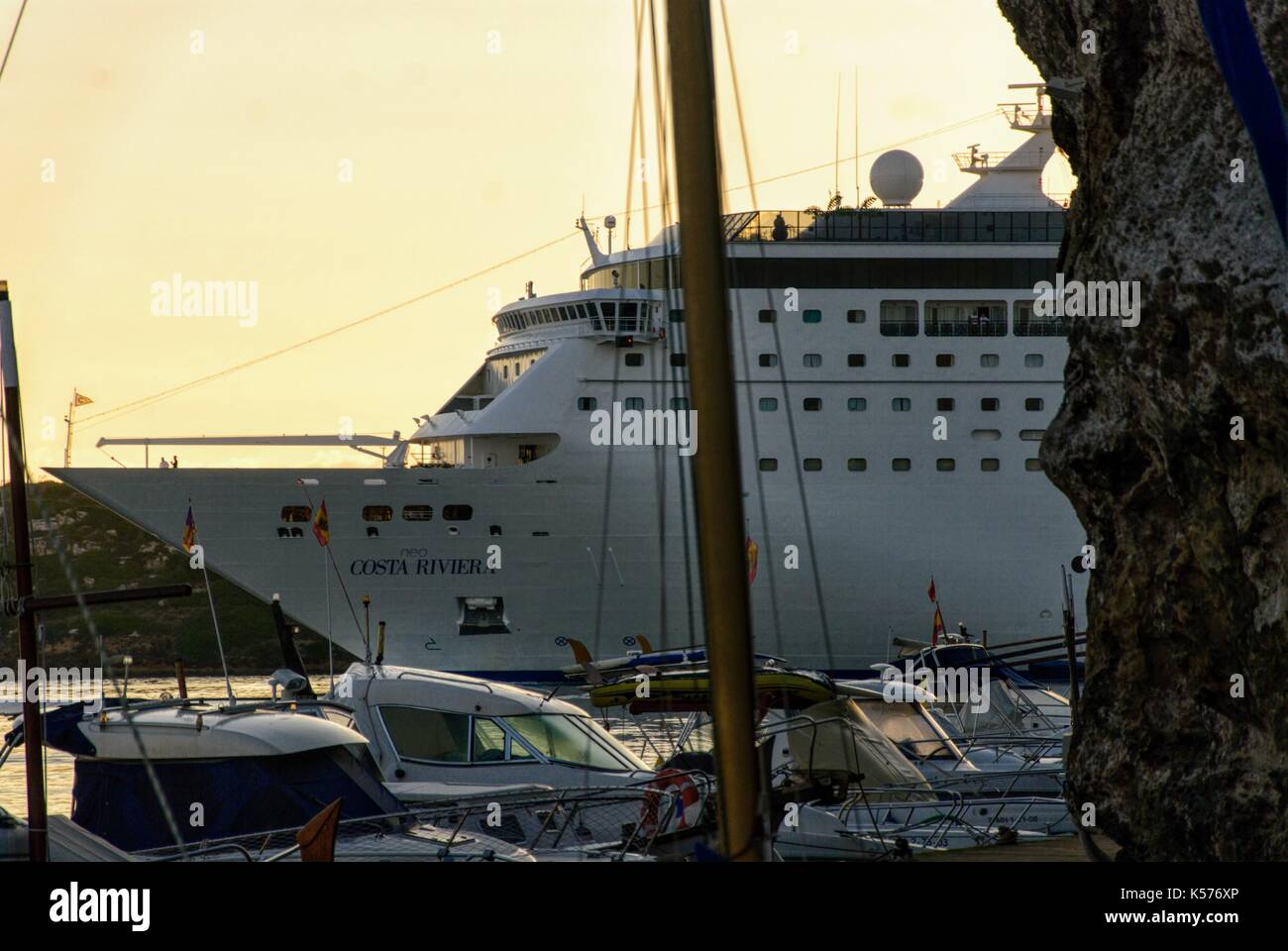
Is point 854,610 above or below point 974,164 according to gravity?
below

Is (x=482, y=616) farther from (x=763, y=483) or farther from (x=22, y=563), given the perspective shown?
(x=22, y=563)

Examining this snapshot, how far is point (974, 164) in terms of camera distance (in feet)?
125

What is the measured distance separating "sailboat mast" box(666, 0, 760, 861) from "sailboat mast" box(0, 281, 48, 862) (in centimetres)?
417

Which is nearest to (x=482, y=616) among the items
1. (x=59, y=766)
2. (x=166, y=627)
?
(x=59, y=766)

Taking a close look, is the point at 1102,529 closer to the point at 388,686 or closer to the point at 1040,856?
the point at 1040,856

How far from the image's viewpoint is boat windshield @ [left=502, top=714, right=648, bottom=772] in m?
13.2

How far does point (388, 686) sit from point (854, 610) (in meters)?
21.7

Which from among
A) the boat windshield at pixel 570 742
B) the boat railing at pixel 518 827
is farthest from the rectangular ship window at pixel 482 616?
the boat railing at pixel 518 827

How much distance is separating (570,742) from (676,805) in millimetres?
3692

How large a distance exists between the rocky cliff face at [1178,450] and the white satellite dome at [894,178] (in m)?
29.8

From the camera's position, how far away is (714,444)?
4.95m
